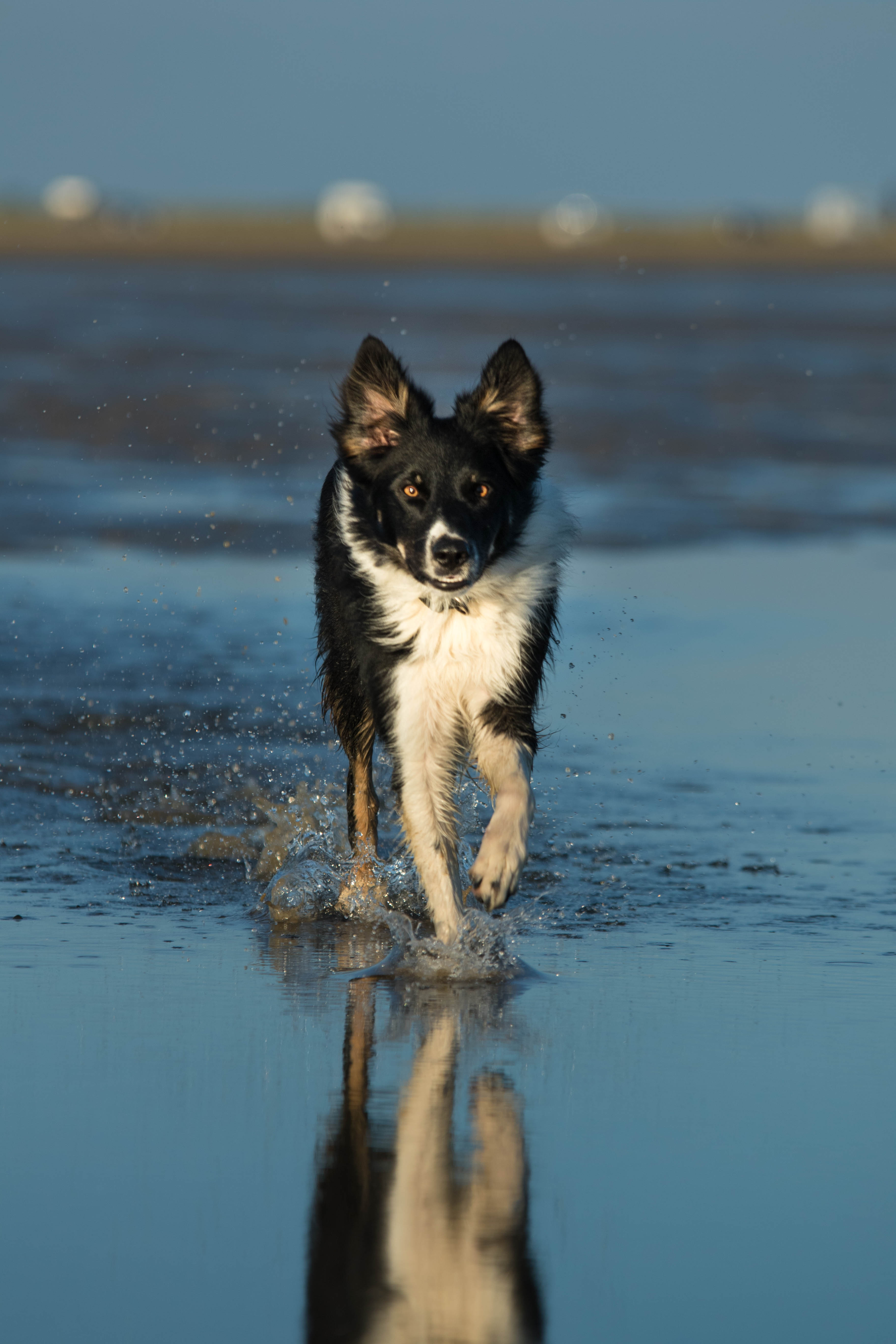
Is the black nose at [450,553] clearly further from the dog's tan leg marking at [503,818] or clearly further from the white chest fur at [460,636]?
the dog's tan leg marking at [503,818]

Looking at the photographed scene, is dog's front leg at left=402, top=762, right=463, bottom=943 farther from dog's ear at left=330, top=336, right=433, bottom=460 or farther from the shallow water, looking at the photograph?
dog's ear at left=330, top=336, right=433, bottom=460

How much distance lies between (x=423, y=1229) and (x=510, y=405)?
2.95 meters

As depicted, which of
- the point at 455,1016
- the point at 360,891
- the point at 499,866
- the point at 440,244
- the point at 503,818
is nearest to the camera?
the point at 455,1016

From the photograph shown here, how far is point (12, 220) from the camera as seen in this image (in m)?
101

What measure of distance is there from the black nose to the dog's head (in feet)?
0.36

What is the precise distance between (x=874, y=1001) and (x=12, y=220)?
336ft

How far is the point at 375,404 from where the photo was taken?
590cm

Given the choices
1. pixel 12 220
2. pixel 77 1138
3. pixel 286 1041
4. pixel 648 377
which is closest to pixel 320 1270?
pixel 77 1138

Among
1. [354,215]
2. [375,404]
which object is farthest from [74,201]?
[375,404]

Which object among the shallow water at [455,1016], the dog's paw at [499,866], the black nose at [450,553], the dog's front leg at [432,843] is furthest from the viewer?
the dog's front leg at [432,843]

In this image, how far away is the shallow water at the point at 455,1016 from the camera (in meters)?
3.45

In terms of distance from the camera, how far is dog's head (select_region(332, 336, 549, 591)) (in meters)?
5.69

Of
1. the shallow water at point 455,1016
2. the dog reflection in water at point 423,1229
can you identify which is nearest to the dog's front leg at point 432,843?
the shallow water at point 455,1016

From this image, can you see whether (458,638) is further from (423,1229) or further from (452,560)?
(423,1229)
